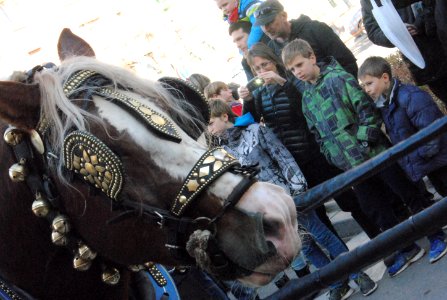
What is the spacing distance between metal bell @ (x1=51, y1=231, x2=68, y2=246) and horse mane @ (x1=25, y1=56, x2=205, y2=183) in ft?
0.63

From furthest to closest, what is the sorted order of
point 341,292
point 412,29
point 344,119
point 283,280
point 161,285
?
point 341,292, point 344,119, point 412,29, point 283,280, point 161,285

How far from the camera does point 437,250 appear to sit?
360 centimetres

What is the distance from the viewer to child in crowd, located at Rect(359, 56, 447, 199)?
11.3ft

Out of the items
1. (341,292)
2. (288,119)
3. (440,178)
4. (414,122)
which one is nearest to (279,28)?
(288,119)

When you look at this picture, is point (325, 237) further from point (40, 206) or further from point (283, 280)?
point (40, 206)

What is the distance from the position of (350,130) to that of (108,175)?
2365 mm

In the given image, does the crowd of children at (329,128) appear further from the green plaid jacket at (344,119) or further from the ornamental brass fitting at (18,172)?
the ornamental brass fitting at (18,172)

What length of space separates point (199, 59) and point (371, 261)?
20.0 meters

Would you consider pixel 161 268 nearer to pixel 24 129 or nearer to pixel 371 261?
pixel 24 129

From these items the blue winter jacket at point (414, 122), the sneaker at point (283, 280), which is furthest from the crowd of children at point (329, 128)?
the sneaker at point (283, 280)

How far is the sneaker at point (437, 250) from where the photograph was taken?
141 inches

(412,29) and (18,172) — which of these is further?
(412,29)

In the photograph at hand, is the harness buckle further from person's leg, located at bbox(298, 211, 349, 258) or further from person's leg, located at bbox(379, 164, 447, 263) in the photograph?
person's leg, located at bbox(379, 164, 447, 263)

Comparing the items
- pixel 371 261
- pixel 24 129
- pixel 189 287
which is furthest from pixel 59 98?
pixel 189 287
